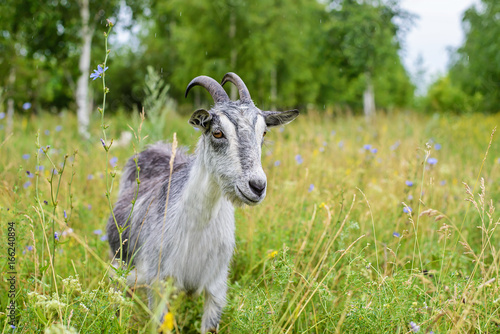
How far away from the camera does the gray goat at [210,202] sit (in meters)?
2.21

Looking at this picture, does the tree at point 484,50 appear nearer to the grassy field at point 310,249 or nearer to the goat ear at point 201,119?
the grassy field at point 310,249

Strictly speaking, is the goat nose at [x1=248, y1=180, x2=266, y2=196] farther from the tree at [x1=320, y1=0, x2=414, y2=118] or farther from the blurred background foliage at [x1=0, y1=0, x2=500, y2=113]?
the tree at [x1=320, y1=0, x2=414, y2=118]

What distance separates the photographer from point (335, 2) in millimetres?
14547

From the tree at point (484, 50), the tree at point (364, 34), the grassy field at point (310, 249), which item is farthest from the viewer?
the tree at point (484, 50)

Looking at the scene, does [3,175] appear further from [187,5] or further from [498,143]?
[187,5]

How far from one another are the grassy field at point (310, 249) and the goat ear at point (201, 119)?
0.61m

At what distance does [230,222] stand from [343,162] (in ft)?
11.0

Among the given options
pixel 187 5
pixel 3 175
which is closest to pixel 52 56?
pixel 187 5

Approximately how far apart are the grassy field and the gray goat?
0.26 m

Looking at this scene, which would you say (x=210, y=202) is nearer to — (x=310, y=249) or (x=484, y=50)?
(x=310, y=249)

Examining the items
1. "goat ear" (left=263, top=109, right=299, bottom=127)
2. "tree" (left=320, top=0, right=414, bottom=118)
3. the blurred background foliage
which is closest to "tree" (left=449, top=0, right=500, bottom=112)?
the blurred background foliage

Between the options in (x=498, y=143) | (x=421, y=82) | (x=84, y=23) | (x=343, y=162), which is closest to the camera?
(x=343, y=162)

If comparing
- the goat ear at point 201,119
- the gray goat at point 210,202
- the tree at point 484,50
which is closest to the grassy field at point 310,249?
the gray goat at point 210,202

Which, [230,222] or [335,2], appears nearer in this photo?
[230,222]
